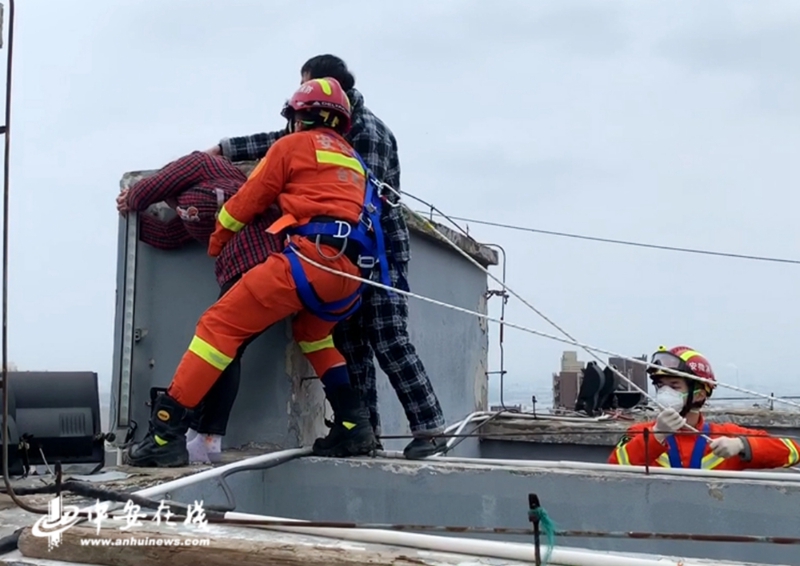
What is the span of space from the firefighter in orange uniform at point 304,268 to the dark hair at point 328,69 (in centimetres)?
33

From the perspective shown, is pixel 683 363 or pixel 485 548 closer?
pixel 485 548

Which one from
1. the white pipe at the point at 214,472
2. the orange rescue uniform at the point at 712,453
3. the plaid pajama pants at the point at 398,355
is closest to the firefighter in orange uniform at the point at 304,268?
the white pipe at the point at 214,472

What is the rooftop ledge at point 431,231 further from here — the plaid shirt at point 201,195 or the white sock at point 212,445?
the white sock at point 212,445

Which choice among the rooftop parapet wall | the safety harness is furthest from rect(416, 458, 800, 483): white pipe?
the rooftop parapet wall

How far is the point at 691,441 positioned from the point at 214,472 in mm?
1997

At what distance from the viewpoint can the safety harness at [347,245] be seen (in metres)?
3.51

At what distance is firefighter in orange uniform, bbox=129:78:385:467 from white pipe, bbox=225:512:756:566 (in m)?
1.28

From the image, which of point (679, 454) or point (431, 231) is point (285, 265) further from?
point (431, 231)

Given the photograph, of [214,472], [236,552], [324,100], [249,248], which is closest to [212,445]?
[214,472]

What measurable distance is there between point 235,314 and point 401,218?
1084 millimetres

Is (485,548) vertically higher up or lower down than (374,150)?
lower down

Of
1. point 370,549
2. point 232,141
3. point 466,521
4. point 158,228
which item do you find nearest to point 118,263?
point 158,228

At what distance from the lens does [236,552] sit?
Result: 218 cm

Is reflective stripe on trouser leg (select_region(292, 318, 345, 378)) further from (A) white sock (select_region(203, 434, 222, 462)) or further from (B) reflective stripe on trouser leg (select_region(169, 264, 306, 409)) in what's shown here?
(A) white sock (select_region(203, 434, 222, 462))
